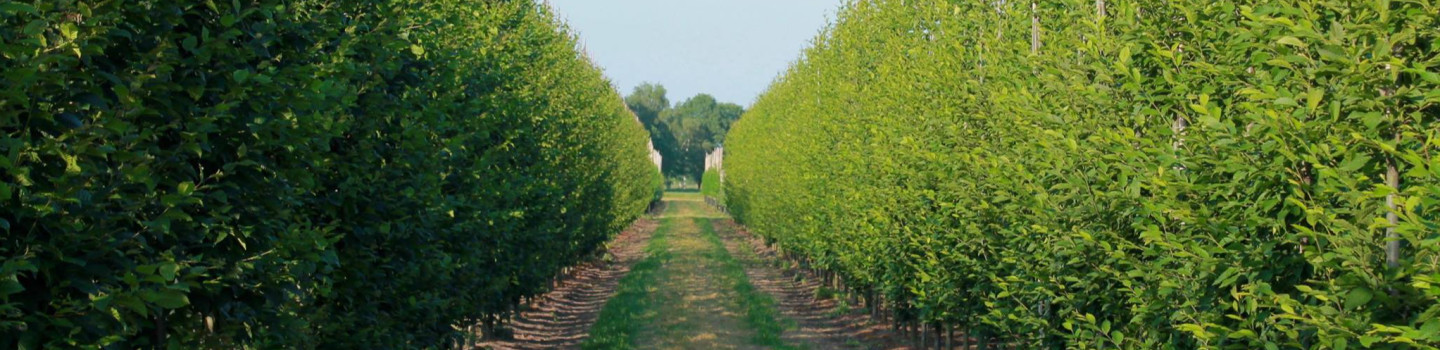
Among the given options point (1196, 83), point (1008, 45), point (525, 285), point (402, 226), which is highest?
point (1008, 45)

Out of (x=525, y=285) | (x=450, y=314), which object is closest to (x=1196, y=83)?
(x=450, y=314)

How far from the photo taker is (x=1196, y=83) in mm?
5816

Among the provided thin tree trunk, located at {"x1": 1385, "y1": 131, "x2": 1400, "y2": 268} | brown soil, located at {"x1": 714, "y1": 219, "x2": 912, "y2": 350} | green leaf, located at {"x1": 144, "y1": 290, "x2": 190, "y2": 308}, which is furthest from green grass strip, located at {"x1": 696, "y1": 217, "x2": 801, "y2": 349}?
green leaf, located at {"x1": 144, "y1": 290, "x2": 190, "y2": 308}

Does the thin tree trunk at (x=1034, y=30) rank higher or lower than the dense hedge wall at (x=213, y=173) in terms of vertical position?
higher

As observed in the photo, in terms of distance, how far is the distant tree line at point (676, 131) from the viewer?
5251 inches

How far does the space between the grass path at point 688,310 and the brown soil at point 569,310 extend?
381 millimetres

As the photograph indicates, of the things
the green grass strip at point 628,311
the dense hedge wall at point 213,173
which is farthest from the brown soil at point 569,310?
the dense hedge wall at point 213,173

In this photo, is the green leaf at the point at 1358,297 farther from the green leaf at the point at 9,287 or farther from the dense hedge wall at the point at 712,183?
the dense hedge wall at the point at 712,183

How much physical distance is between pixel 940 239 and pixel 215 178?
7.97 m

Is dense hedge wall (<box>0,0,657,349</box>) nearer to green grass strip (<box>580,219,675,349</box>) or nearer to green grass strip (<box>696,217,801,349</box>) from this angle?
green grass strip (<box>580,219,675,349</box>)

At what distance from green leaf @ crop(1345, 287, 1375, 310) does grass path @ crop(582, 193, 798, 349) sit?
1151 centimetres

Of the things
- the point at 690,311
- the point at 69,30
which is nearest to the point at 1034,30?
the point at 69,30

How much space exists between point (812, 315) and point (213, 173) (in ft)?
53.8

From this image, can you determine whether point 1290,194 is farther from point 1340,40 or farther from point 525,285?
point 525,285
